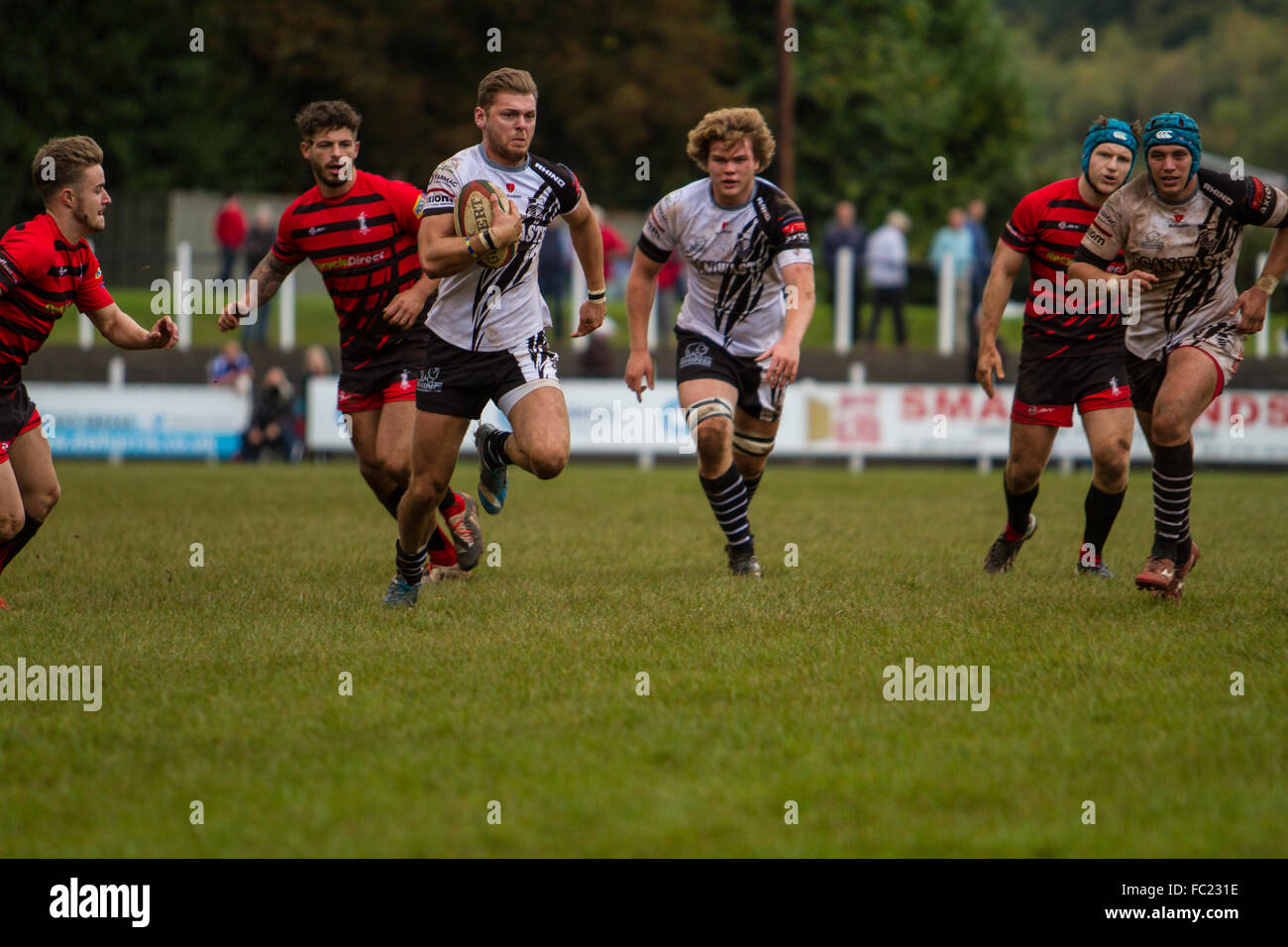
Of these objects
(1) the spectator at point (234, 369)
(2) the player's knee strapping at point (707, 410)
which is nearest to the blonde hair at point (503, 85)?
(2) the player's knee strapping at point (707, 410)

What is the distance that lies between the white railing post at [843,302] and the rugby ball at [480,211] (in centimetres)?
1597

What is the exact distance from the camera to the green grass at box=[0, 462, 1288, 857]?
4.07m

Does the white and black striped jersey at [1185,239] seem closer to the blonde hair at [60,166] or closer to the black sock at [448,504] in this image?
the black sock at [448,504]

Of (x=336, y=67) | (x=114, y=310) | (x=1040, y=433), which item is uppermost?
(x=336, y=67)

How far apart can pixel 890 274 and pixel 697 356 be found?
14.9 metres

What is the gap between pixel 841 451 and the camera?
19891 mm

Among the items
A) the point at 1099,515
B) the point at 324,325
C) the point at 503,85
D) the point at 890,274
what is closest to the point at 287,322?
the point at 324,325

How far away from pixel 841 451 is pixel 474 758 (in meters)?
15.5

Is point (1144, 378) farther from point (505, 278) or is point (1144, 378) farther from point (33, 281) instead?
point (33, 281)

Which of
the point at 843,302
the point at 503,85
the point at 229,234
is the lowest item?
the point at 503,85

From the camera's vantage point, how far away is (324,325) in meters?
27.6
